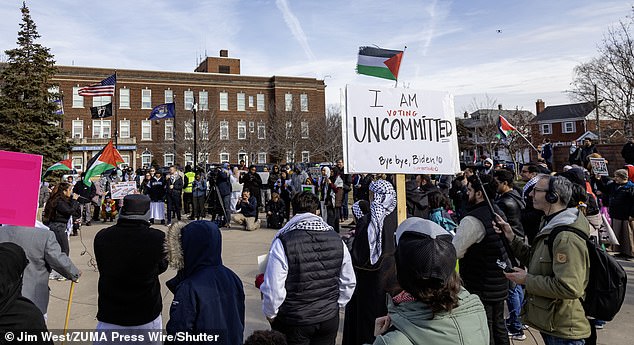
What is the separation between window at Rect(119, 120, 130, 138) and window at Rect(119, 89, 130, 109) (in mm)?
1761

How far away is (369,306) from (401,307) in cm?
231

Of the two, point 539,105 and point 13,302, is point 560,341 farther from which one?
point 539,105

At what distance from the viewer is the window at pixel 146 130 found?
1914 inches

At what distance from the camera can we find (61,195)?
7617 mm

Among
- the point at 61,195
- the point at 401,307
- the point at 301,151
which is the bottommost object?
the point at 401,307

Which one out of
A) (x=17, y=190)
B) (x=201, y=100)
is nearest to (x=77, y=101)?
(x=201, y=100)

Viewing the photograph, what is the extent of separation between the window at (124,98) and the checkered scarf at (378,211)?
50052mm

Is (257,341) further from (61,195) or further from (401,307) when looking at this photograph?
(61,195)

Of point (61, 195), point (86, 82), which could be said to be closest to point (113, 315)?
point (61, 195)

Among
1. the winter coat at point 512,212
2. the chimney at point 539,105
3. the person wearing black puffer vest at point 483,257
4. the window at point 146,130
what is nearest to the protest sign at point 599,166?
the winter coat at point 512,212

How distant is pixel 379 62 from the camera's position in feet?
17.7

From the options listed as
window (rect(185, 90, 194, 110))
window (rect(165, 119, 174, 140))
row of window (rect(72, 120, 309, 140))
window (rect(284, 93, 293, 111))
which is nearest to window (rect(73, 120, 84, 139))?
row of window (rect(72, 120, 309, 140))

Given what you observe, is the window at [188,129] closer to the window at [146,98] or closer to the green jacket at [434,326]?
the window at [146,98]

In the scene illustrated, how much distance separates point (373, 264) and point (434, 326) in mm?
2241
